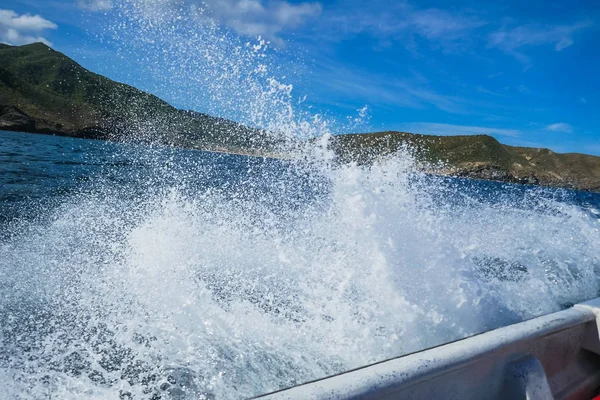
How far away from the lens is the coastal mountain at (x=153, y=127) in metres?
107

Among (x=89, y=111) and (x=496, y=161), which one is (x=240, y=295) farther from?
(x=496, y=161)

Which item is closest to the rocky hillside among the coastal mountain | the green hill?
the coastal mountain

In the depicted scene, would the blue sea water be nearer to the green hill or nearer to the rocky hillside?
the green hill

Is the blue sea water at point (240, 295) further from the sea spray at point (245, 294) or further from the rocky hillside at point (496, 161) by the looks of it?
the rocky hillside at point (496, 161)

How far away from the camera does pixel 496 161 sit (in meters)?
149

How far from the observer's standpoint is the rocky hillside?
5546 inches

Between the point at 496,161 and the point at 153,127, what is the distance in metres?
124

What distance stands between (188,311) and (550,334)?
3709 millimetres

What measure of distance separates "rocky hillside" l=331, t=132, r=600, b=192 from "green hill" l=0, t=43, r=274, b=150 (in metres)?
45.5

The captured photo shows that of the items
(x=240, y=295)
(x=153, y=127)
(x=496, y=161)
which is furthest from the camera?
(x=496, y=161)

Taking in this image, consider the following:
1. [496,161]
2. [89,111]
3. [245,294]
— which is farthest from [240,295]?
[496,161]

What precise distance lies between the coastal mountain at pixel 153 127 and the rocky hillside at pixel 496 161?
0.36m

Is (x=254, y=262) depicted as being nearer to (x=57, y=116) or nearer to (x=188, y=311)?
(x=188, y=311)

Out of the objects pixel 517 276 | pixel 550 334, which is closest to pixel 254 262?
pixel 550 334
